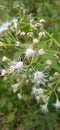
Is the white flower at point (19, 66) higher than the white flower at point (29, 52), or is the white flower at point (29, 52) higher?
the white flower at point (29, 52)

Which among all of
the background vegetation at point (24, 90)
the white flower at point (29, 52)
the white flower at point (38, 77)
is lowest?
the white flower at point (38, 77)

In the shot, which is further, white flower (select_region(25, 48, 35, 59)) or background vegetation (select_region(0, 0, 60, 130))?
background vegetation (select_region(0, 0, 60, 130))

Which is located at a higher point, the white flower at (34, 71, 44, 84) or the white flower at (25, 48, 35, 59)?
the white flower at (25, 48, 35, 59)

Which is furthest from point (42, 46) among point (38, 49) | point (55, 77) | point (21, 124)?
point (21, 124)

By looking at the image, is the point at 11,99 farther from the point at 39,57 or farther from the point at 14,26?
the point at 39,57

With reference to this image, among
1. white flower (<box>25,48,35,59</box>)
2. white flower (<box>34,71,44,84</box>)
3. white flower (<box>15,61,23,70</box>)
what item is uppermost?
white flower (<box>25,48,35,59</box>)

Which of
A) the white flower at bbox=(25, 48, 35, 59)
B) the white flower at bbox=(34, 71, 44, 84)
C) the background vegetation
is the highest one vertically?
the background vegetation

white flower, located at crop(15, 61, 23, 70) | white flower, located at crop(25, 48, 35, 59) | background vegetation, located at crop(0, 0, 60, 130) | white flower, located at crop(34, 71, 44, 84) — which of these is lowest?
white flower, located at crop(34, 71, 44, 84)

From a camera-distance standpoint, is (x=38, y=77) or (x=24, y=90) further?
(x=24, y=90)

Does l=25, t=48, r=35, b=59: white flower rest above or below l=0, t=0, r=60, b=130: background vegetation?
below

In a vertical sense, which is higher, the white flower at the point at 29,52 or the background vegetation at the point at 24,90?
the background vegetation at the point at 24,90

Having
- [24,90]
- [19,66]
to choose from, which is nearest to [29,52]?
[19,66]

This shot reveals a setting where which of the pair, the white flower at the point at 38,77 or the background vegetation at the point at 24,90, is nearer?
the white flower at the point at 38,77

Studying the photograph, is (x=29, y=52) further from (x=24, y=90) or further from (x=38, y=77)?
(x=24, y=90)
